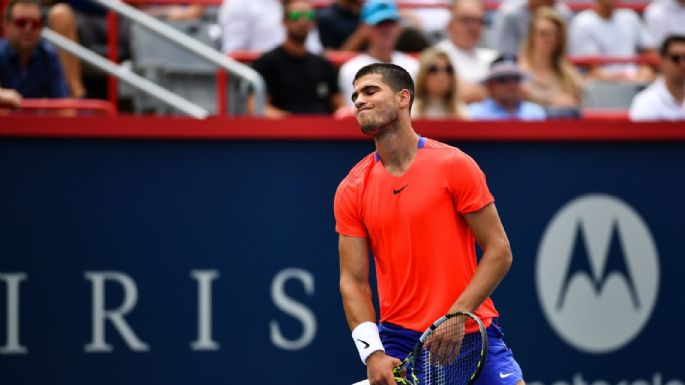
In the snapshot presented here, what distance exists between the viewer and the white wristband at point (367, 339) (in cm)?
497

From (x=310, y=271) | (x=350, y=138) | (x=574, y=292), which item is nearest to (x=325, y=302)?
(x=310, y=271)

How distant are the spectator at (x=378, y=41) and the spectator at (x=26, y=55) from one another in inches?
74.0

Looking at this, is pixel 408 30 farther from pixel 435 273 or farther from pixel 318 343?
pixel 435 273

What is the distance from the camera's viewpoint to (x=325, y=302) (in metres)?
7.30

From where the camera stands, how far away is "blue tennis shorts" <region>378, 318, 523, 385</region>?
16.9 feet

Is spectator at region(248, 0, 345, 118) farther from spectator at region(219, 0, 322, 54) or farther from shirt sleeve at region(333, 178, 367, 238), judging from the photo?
shirt sleeve at region(333, 178, 367, 238)

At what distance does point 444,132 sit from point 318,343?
139 centimetres

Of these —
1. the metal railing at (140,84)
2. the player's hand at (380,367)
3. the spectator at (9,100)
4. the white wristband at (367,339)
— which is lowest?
the player's hand at (380,367)

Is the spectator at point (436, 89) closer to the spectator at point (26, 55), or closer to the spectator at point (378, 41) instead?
the spectator at point (378, 41)

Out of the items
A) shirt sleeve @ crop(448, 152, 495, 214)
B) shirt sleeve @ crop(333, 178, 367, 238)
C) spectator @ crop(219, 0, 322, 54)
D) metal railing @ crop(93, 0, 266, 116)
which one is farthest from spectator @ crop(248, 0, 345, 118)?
shirt sleeve @ crop(448, 152, 495, 214)

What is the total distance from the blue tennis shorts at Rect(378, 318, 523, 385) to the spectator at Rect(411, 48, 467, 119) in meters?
2.86

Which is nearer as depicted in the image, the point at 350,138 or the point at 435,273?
the point at 435,273

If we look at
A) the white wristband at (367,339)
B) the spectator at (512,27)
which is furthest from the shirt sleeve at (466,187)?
the spectator at (512,27)

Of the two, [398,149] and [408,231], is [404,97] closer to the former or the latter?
[398,149]
